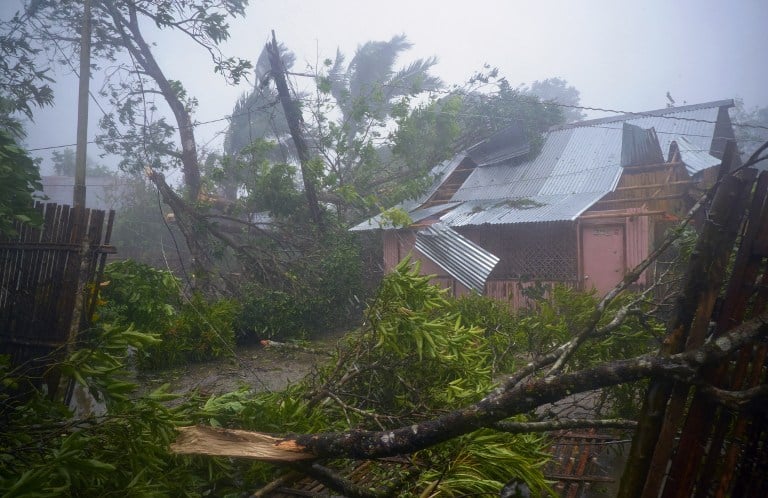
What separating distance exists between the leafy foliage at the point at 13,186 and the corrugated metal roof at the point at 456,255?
263 inches

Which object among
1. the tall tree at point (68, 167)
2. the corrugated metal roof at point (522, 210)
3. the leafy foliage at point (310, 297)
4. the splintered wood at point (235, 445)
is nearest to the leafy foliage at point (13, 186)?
the splintered wood at point (235, 445)

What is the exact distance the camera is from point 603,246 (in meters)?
9.09

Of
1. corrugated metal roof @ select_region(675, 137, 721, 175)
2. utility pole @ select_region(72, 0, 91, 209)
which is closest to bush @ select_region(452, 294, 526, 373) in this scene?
corrugated metal roof @ select_region(675, 137, 721, 175)

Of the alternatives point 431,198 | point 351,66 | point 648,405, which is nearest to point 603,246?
point 431,198

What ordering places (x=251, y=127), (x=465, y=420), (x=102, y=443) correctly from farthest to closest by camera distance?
(x=251, y=127)
(x=102, y=443)
(x=465, y=420)

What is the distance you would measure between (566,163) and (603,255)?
3523mm

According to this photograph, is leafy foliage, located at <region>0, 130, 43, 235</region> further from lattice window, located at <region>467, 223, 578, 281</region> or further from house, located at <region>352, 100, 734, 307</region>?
lattice window, located at <region>467, 223, 578, 281</region>

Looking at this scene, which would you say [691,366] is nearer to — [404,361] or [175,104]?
[404,361]

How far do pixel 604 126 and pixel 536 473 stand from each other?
1245 cm

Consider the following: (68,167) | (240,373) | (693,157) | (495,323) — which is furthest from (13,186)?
(68,167)

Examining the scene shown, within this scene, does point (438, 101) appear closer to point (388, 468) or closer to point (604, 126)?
point (604, 126)

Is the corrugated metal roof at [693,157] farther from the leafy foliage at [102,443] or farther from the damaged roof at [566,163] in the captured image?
the leafy foliage at [102,443]

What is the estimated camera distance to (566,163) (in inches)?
460

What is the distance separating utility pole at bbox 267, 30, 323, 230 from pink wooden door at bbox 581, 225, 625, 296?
5820 mm
